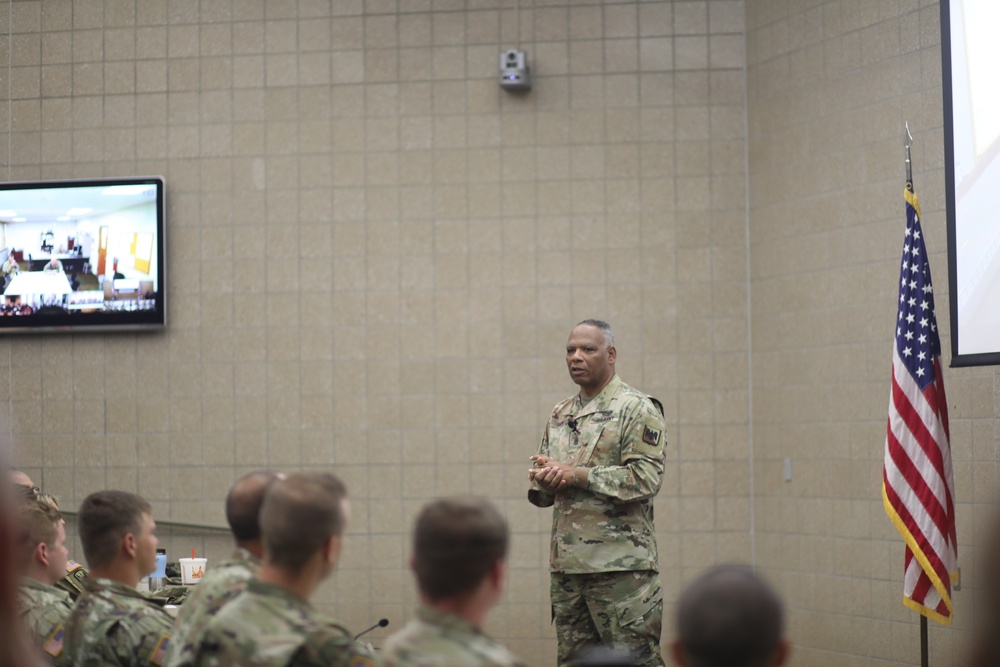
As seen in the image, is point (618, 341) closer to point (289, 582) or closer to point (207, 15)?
point (207, 15)

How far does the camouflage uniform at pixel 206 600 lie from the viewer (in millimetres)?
2730

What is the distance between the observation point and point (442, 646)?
218cm

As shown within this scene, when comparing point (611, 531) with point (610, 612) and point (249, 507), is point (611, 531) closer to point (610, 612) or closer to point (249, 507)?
point (610, 612)

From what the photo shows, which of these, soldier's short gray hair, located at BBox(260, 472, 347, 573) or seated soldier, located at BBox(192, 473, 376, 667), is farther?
soldier's short gray hair, located at BBox(260, 472, 347, 573)

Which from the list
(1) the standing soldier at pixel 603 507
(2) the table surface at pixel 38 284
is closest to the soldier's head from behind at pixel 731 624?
(1) the standing soldier at pixel 603 507

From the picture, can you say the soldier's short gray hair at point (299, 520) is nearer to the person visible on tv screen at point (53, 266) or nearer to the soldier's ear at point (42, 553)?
the soldier's ear at point (42, 553)

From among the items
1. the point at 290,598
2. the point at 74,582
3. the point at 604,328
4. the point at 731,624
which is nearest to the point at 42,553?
the point at 74,582

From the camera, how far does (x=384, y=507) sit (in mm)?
6918

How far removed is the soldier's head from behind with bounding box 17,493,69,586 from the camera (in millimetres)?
3715

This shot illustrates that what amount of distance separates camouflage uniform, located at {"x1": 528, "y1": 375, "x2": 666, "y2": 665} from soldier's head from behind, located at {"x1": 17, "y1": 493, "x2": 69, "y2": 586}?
1800 mm

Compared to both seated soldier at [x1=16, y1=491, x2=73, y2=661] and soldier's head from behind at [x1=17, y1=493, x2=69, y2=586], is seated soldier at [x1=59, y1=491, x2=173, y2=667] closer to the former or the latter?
seated soldier at [x1=16, y1=491, x2=73, y2=661]

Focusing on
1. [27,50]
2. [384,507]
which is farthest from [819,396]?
[27,50]

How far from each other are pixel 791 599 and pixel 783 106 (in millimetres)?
2680

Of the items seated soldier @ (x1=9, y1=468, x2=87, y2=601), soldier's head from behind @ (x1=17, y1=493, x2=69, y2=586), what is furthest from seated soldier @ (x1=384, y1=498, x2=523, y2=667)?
seated soldier @ (x1=9, y1=468, x2=87, y2=601)
